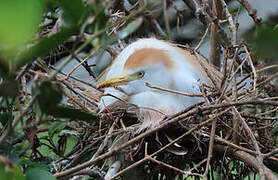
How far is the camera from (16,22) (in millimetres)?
287

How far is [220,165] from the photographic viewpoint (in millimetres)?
983

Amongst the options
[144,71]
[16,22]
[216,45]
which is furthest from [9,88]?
[216,45]

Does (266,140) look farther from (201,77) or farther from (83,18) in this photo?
(83,18)

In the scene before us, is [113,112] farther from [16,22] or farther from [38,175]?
[16,22]

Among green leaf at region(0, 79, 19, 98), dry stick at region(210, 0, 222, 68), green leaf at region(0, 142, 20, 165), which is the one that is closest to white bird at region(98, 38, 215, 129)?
dry stick at region(210, 0, 222, 68)

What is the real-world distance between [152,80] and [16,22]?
81cm

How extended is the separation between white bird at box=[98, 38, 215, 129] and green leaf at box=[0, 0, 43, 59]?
0.71 metres

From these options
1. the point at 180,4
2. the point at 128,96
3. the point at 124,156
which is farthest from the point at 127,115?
the point at 180,4

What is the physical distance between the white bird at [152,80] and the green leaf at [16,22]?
0.71m

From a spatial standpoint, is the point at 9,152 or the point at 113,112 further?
the point at 113,112

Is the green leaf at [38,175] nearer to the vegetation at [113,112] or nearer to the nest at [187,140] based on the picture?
the vegetation at [113,112]

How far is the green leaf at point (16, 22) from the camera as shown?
280 mm

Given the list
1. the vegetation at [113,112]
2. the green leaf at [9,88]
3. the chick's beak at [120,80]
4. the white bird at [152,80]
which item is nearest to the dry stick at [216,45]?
the vegetation at [113,112]

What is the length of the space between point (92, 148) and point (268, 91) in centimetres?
59
